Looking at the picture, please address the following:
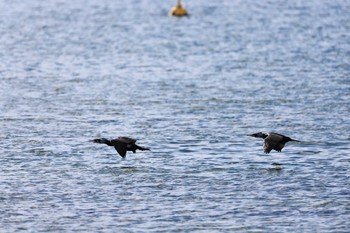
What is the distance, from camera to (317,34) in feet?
272

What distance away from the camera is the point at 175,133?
3809 centimetres

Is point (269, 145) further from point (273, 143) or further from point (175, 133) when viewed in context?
point (175, 133)

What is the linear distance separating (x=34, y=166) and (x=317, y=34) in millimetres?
52142

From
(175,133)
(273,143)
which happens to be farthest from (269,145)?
Result: (175,133)

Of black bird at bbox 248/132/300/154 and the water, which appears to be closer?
the water

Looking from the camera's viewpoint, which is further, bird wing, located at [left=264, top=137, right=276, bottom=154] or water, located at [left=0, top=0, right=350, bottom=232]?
bird wing, located at [left=264, top=137, right=276, bottom=154]

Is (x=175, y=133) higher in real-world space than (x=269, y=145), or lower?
higher

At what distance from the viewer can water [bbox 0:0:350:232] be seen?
2791 centimetres

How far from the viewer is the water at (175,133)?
2791cm

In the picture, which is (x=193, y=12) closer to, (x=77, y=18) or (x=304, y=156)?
(x=77, y=18)

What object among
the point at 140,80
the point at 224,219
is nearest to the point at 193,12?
the point at 140,80

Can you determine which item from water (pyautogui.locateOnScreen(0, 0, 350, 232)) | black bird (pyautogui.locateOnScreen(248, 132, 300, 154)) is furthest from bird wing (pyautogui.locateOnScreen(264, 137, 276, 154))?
water (pyautogui.locateOnScreen(0, 0, 350, 232))

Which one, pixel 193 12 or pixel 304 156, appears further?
pixel 193 12

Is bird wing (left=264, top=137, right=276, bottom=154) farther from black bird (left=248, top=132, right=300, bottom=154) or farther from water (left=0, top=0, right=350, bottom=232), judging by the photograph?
water (left=0, top=0, right=350, bottom=232)
